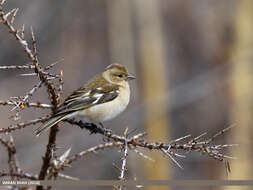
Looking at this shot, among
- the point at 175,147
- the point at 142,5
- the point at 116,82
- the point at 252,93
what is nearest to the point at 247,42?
the point at 252,93

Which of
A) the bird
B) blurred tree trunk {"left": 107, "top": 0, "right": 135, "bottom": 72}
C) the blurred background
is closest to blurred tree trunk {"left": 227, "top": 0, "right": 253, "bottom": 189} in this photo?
the blurred background

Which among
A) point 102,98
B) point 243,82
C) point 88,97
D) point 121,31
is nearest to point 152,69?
point 121,31

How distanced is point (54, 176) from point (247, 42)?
6.90m

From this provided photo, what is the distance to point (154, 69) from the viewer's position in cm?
892

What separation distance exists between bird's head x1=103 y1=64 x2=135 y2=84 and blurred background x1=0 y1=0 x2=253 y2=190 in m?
2.10

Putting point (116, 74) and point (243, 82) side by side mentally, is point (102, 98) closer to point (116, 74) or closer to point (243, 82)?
point (116, 74)

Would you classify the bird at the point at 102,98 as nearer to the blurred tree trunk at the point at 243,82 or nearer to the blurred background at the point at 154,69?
the blurred background at the point at 154,69

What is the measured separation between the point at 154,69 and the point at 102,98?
137 inches

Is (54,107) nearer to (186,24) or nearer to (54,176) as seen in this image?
(54,176)

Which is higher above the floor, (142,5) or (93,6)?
(93,6)

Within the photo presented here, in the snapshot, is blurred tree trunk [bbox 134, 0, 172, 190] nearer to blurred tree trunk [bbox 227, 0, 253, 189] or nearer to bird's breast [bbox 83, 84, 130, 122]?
blurred tree trunk [bbox 227, 0, 253, 189]

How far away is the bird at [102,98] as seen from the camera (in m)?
5.04

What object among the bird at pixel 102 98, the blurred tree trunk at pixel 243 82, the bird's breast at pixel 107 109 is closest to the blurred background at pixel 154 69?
the blurred tree trunk at pixel 243 82

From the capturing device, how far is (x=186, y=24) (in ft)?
38.7
